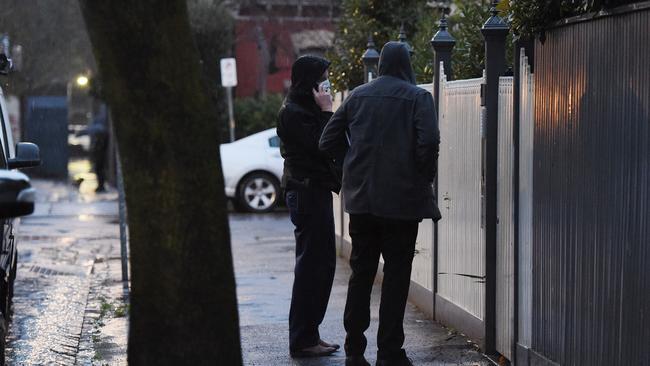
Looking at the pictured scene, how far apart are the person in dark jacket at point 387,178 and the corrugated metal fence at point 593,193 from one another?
0.59 m

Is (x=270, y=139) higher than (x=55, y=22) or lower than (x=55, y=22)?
lower

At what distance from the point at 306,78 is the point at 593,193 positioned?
2.31 meters

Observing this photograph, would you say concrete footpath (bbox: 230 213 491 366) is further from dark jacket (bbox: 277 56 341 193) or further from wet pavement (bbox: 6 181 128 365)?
dark jacket (bbox: 277 56 341 193)

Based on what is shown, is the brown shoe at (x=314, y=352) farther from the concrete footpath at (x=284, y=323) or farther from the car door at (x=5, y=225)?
the car door at (x=5, y=225)

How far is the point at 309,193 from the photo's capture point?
23.6ft

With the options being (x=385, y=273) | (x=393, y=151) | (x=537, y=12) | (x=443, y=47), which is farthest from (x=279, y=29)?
(x=537, y=12)

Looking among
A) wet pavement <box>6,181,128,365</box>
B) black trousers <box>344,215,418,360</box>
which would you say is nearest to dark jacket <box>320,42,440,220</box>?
black trousers <box>344,215,418,360</box>

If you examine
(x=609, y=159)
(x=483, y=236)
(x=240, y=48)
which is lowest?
(x=483, y=236)

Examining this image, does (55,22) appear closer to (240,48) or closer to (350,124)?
(240,48)

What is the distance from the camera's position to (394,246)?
21.3 feet

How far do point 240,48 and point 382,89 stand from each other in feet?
88.4

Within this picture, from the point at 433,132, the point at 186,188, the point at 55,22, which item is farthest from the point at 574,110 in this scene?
the point at 55,22

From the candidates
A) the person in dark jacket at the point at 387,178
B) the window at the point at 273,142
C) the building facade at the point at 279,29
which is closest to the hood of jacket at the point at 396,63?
the person in dark jacket at the point at 387,178

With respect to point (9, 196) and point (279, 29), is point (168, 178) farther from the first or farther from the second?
point (279, 29)
